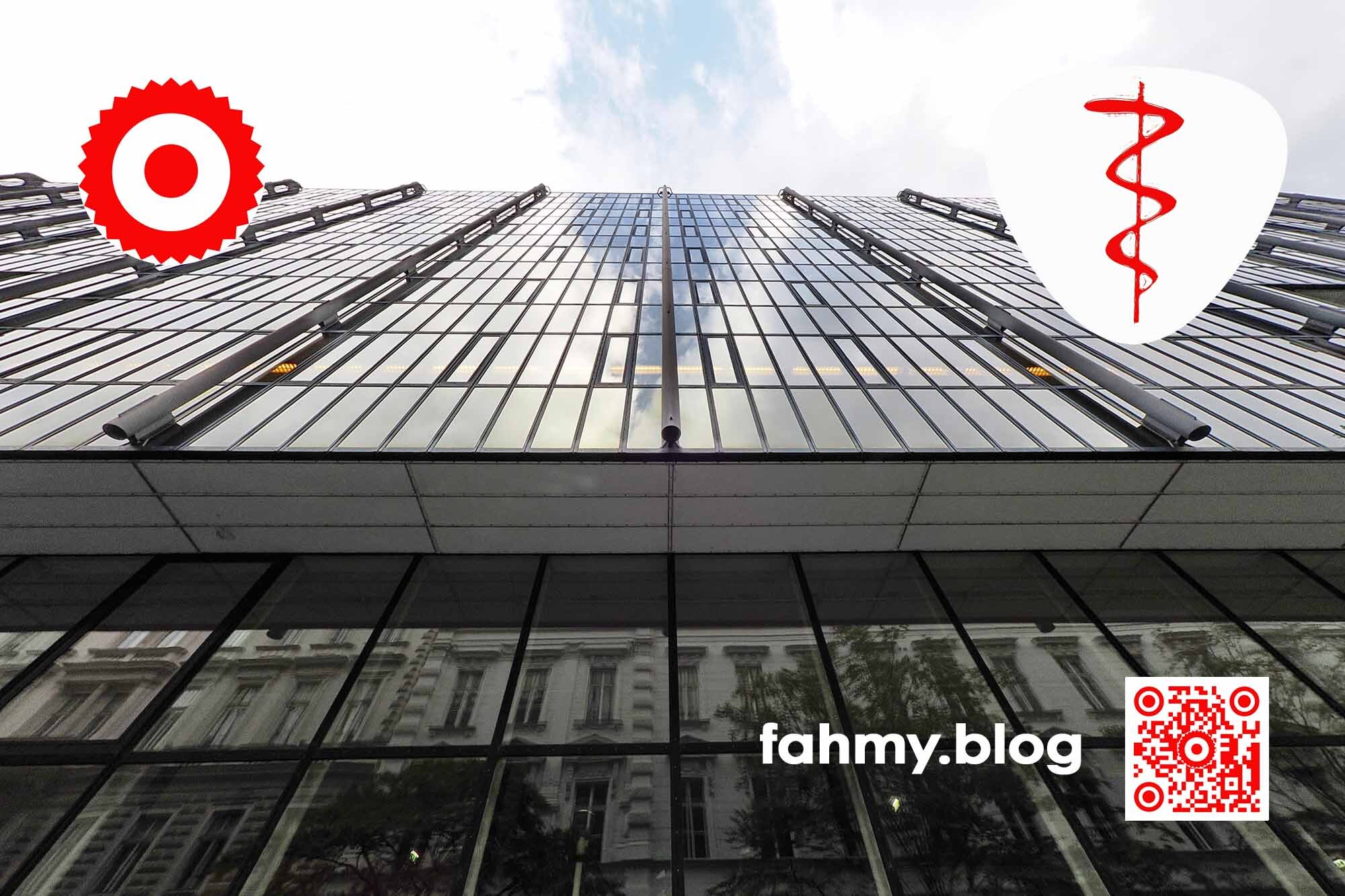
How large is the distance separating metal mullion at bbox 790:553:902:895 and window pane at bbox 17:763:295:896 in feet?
23.7

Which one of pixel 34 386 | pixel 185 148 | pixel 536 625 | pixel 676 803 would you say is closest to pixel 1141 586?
pixel 676 803

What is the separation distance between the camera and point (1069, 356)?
13.1 meters

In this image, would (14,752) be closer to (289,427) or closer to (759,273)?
(289,427)

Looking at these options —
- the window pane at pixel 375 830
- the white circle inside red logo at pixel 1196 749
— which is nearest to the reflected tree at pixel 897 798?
the white circle inside red logo at pixel 1196 749

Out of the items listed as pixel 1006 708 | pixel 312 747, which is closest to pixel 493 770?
pixel 312 747

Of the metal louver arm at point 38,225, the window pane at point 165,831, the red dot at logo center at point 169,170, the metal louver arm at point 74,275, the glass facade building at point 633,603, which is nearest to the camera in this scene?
the window pane at point 165,831

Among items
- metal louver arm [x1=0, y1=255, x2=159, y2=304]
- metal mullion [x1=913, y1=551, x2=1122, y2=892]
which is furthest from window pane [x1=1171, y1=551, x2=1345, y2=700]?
metal louver arm [x1=0, y1=255, x2=159, y2=304]

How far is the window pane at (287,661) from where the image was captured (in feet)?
23.1

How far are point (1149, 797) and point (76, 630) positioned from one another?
52.2 feet

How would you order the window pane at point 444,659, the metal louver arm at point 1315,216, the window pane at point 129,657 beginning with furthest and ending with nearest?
the metal louver arm at point 1315,216, the window pane at point 444,659, the window pane at point 129,657

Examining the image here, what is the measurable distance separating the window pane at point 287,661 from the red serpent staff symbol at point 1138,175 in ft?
43.6

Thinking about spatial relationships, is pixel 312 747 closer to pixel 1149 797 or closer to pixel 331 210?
pixel 1149 797

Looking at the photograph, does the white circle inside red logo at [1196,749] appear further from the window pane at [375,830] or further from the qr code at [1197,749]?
the window pane at [375,830]

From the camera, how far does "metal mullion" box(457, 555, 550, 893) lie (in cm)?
578
